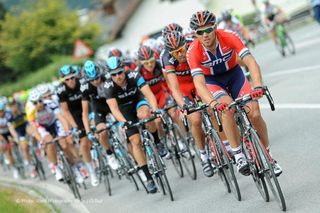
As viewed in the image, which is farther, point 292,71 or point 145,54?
point 292,71

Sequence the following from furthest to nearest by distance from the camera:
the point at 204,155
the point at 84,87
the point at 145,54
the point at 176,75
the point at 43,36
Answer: the point at 43,36, the point at 84,87, the point at 145,54, the point at 176,75, the point at 204,155

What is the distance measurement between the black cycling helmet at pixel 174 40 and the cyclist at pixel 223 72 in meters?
1.24

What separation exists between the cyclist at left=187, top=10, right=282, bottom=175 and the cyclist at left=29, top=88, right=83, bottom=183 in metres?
6.04

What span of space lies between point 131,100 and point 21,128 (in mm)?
8548

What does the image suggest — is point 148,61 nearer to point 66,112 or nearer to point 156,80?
point 156,80

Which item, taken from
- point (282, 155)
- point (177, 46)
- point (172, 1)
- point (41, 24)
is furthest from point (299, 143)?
point (41, 24)

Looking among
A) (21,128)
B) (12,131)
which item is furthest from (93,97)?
(21,128)

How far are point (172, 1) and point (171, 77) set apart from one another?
51.5 m

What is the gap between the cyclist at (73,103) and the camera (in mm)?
13875

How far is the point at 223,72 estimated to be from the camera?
8.91 metres

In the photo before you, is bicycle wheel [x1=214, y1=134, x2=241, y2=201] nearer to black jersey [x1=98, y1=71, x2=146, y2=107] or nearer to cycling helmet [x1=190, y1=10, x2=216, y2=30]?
cycling helmet [x1=190, y1=10, x2=216, y2=30]

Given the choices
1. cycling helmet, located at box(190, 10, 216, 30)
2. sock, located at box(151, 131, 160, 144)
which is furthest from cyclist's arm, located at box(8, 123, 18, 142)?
cycling helmet, located at box(190, 10, 216, 30)

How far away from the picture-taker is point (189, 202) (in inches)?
386

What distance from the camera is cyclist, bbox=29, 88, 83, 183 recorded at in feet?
47.5
